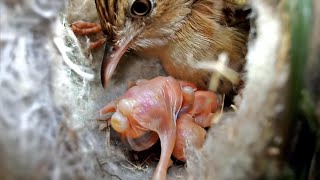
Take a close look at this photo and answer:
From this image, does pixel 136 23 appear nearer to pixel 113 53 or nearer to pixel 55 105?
pixel 113 53

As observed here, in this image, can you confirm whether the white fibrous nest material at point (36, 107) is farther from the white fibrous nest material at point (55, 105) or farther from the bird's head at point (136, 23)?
the bird's head at point (136, 23)

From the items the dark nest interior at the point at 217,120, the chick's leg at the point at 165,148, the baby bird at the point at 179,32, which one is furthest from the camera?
the baby bird at the point at 179,32

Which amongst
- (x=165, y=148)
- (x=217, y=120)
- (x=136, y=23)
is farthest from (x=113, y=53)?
(x=217, y=120)

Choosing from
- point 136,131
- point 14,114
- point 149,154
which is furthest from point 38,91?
point 149,154

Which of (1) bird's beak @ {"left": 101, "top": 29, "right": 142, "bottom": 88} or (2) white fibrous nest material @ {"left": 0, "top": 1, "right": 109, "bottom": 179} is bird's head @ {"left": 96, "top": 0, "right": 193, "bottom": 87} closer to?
(1) bird's beak @ {"left": 101, "top": 29, "right": 142, "bottom": 88}

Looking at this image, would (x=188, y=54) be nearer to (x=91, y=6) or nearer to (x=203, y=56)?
(x=203, y=56)

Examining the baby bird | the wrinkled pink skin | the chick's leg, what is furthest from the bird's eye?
the chick's leg

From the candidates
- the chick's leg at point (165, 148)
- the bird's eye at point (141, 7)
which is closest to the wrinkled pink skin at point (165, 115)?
the chick's leg at point (165, 148)
